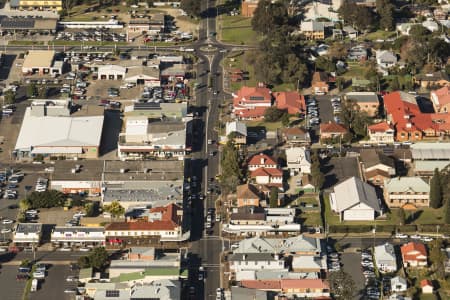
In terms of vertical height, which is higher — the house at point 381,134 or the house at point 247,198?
the house at point 381,134

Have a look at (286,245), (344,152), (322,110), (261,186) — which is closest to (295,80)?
(322,110)

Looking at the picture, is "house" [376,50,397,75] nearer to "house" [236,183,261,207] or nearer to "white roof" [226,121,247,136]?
"white roof" [226,121,247,136]

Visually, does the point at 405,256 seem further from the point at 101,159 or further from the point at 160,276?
the point at 101,159

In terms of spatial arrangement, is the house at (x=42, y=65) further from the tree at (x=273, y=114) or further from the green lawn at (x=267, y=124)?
the tree at (x=273, y=114)

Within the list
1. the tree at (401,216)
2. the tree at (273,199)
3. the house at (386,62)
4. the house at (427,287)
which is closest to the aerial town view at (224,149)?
the house at (427,287)

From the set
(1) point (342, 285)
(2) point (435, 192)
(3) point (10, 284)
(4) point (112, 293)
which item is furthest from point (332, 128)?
(3) point (10, 284)
